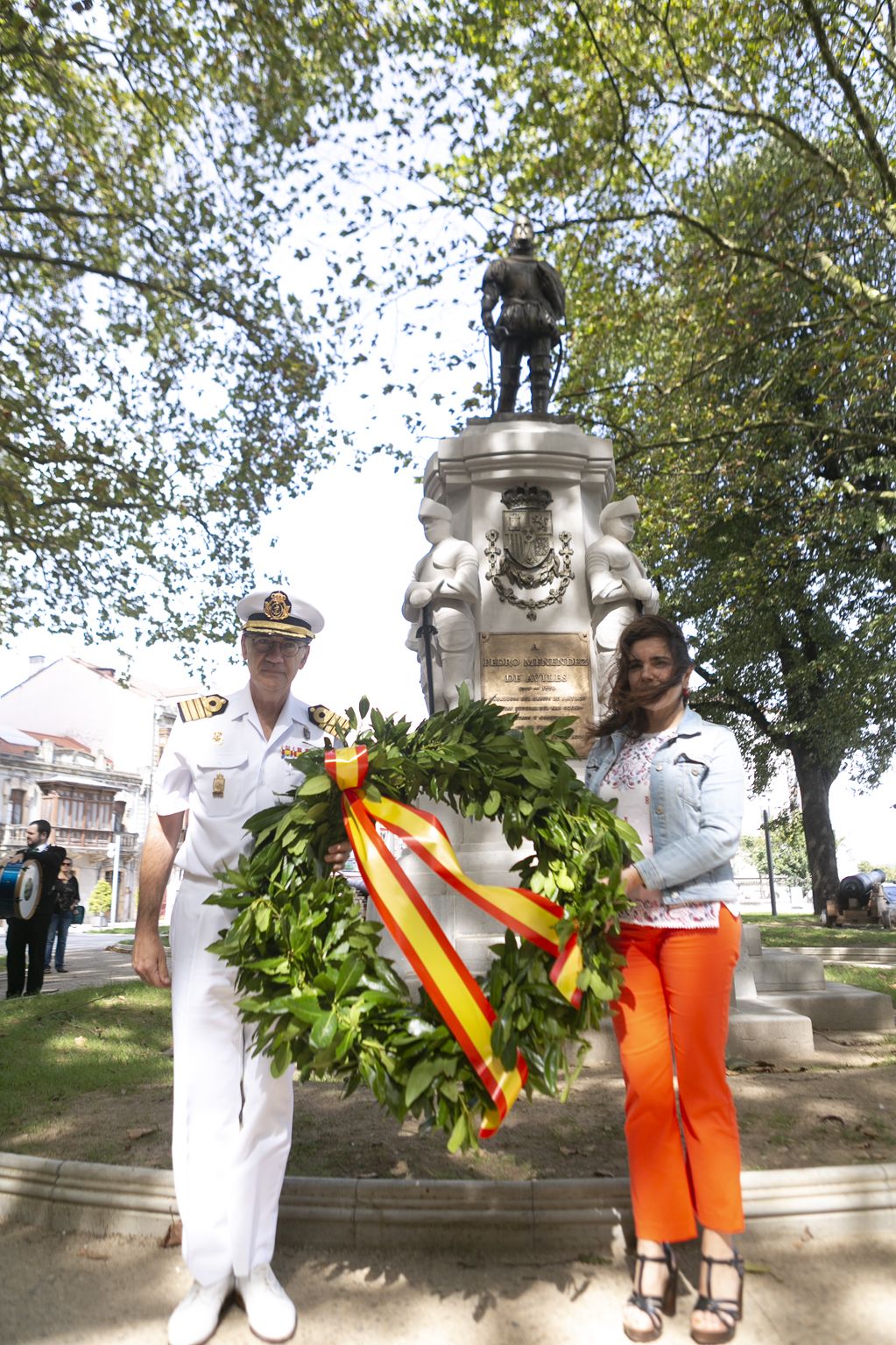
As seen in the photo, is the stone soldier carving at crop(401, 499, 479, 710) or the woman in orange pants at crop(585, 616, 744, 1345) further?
the stone soldier carving at crop(401, 499, 479, 710)

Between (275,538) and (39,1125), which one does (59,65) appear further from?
(39,1125)

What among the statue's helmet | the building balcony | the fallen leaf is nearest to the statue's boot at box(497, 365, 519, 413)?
the statue's helmet

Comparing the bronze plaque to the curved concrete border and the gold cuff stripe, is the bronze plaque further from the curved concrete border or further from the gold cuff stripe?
the curved concrete border

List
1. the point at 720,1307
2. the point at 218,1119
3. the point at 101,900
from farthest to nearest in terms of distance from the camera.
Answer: the point at 101,900
the point at 218,1119
the point at 720,1307

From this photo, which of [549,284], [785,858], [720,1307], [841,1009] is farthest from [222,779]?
[785,858]

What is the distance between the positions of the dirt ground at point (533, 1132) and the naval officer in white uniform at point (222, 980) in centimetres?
99

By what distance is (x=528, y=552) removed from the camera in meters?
7.89

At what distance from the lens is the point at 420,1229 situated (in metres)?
3.52

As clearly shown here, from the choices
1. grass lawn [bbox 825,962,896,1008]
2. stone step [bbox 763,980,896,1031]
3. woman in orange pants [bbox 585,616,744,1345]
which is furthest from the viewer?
grass lawn [bbox 825,962,896,1008]

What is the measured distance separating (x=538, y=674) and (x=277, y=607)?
423cm

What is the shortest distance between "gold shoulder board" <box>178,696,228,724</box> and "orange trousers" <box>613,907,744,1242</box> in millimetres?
1645

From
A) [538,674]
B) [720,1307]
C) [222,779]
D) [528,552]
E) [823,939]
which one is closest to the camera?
[720,1307]

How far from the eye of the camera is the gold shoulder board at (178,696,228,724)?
3.54 meters

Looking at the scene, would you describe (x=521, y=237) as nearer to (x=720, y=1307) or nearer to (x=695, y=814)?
(x=695, y=814)
